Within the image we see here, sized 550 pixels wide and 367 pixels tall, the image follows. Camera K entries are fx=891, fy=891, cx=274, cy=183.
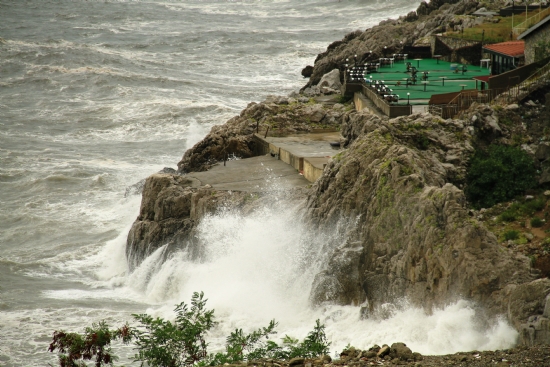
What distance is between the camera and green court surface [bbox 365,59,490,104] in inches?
1275

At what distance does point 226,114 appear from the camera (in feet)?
161

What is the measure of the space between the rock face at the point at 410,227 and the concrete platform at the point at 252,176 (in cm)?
344

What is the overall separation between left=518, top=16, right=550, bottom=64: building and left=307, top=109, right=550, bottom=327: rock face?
824cm

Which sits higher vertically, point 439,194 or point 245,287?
point 439,194

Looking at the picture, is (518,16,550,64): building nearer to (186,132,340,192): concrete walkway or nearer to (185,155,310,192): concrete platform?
(186,132,340,192): concrete walkway

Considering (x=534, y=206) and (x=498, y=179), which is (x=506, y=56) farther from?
(x=534, y=206)

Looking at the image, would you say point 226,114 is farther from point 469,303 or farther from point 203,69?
point 469,303

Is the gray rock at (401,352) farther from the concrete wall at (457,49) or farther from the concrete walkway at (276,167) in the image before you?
the concrete wall at (457,49)

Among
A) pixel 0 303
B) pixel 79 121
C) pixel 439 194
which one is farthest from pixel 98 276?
pixel 79 121

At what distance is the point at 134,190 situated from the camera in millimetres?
34375

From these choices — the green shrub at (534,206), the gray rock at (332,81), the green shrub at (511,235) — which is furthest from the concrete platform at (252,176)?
the gray rock at (332,81)

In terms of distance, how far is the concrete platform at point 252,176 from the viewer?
2578 cm

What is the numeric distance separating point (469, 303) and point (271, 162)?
1304cm

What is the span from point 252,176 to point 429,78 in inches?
469
